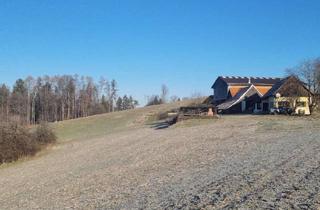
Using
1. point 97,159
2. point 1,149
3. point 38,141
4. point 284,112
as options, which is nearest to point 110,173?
point 97,159

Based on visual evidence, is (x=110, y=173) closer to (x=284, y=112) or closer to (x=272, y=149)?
(x=272, y=149)

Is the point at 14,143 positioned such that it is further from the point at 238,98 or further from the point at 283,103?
the point at 238,98

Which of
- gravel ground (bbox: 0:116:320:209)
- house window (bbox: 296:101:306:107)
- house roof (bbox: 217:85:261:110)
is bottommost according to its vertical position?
gravel ground (bbox: 0:116:320:209)

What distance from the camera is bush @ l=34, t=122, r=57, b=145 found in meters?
43.6

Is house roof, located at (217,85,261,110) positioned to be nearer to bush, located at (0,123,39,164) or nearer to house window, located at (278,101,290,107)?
house window, located at (278,101,290,107)

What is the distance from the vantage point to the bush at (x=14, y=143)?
35.6 m

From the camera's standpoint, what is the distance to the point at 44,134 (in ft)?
147

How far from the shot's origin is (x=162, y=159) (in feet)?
72.9

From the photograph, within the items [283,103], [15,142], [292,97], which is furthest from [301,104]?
[15,142]

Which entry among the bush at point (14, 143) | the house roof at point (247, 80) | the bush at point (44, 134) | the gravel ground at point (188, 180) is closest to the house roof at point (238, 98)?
the house roof at point (247, 80)

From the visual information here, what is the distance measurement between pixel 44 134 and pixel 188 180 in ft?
106

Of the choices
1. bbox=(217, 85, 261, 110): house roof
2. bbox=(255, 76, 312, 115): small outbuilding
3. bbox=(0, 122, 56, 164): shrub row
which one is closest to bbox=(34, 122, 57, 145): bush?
bbox=(0, 122, 56, 164): shrub row

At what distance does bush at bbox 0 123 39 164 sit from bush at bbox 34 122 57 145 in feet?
13.8

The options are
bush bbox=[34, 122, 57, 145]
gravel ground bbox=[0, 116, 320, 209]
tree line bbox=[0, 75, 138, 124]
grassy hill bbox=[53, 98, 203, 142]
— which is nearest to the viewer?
gravel ground bbox=[0, 116, 320, 209]
